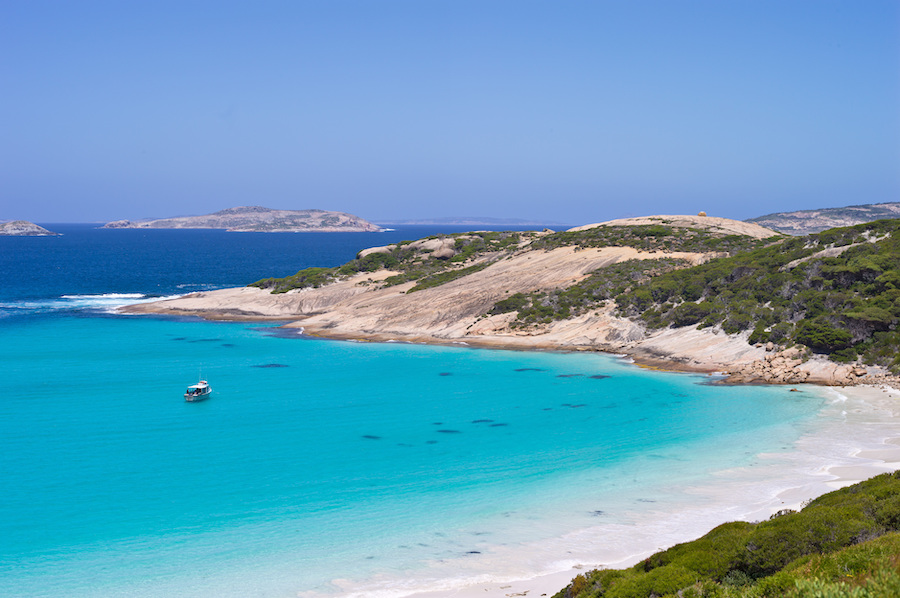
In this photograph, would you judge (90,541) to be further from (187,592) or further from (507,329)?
(507,329)

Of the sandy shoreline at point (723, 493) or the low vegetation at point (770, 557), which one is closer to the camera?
the low vegetation at point (770, 557)

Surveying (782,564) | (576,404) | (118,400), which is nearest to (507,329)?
(576,404)

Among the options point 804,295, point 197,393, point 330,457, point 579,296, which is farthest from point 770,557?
point 579,296

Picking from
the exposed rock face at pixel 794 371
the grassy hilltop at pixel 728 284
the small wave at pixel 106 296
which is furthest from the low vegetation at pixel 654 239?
the small wave at pixel 106 296

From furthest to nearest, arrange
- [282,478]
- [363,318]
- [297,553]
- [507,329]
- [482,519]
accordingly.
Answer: [363,318] → [507,329] → [282,478] → [482,519] → [297,553]

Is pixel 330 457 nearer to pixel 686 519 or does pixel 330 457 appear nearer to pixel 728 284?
pixel 686 519

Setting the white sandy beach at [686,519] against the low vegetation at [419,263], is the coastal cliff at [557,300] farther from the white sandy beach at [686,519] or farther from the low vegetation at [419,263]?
the white sandy beach at [686,519]
